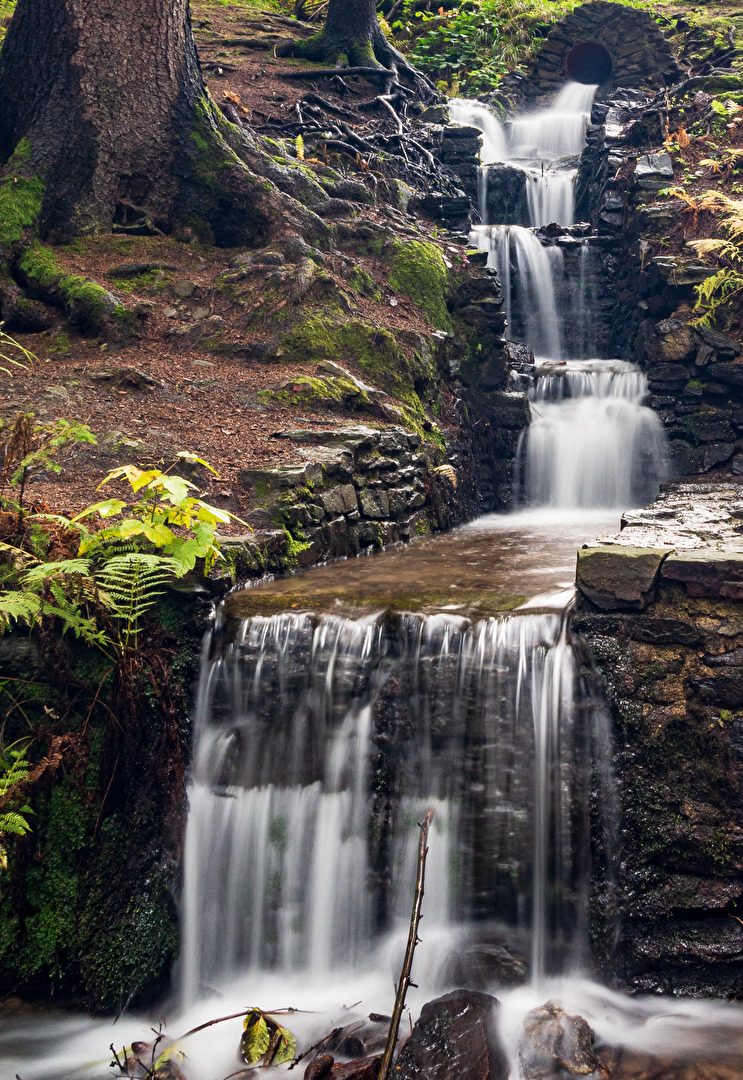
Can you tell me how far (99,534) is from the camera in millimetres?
4543

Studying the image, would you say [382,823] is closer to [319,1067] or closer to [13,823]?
[319,1067]

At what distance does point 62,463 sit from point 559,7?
19928 mm

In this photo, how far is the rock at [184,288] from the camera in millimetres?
8570

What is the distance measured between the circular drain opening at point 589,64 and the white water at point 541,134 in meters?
0.37

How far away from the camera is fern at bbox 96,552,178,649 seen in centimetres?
439

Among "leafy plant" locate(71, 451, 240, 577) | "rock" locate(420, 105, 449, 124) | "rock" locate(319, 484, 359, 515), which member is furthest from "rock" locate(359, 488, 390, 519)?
"rock" locate(420, 105, 449, 124)

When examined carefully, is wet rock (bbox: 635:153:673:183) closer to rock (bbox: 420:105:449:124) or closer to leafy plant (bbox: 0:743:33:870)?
rock (bbox: 420:105:449:124)

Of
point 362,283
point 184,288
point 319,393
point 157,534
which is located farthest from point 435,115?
point 157,534

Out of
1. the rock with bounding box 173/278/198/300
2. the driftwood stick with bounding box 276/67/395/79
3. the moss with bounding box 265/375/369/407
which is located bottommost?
the moss with bounding box 265/375/369/407

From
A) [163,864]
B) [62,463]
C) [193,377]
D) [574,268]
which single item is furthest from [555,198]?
[163,864]

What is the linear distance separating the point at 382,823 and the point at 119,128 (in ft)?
27.6

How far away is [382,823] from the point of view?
4441mm

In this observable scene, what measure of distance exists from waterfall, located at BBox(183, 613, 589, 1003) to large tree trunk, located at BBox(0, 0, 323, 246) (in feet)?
21.3

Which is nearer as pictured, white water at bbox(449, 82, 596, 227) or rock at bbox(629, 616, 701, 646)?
rock at bbox(629, 616, 701, 646)
